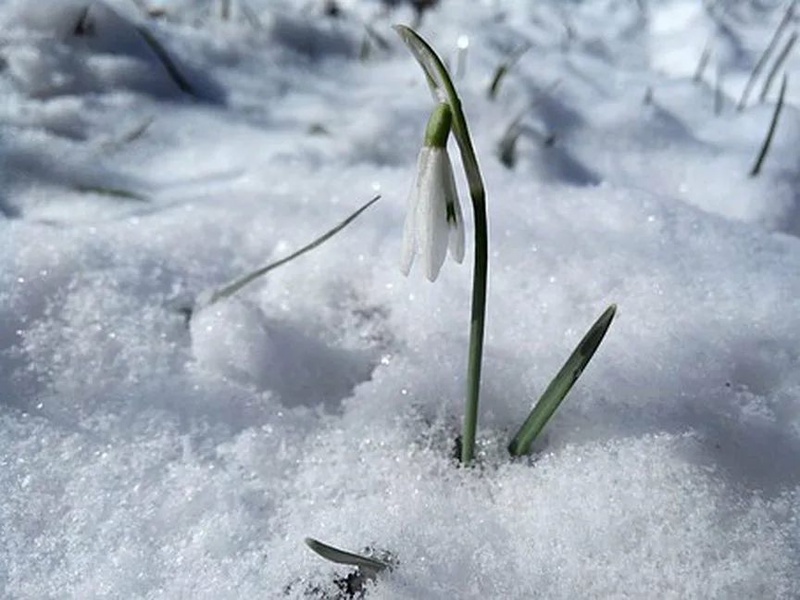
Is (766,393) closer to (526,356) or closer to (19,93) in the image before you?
(526,356)

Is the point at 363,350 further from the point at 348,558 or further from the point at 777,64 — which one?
the point at 777,64

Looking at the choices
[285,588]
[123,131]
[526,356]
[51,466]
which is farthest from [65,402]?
[123,131]

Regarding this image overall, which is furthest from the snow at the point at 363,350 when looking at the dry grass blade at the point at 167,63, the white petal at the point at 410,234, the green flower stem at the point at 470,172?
the white petal at the point at 410,234

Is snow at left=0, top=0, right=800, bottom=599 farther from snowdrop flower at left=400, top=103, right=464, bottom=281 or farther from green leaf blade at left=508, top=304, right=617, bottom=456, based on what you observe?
snowdrop flower at left=400, top=103, right=464, bottom=281

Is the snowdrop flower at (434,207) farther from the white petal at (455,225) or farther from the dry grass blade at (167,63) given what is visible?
the dry grass blade at (167,63)

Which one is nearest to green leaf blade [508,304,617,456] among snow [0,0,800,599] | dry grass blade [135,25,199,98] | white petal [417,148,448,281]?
snow [0,0,800,599]

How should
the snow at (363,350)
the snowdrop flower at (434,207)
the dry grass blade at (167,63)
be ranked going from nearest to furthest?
the snowdrop flower at (434,207) < the snow at (363,350) < the dry grass blade at (167,63)

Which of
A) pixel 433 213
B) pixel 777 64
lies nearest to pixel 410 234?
pixel 433 213
